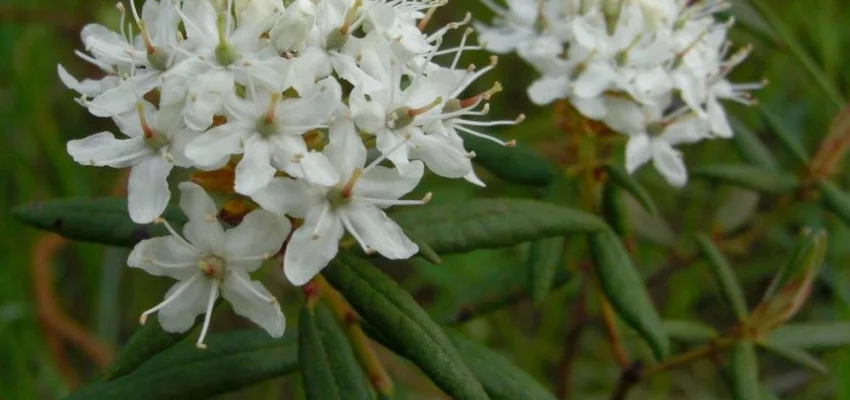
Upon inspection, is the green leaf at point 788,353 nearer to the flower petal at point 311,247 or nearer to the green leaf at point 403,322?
the green leaf at point 403,322

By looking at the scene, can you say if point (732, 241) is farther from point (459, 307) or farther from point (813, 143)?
point (813, 143)

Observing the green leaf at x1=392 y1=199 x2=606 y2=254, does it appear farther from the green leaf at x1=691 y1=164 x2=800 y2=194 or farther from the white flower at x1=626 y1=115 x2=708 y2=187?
the green leaf at x1=691 y1=164 x2=800 y2=194

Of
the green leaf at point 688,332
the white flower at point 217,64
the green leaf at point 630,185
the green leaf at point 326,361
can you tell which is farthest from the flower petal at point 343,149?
the green leaf at point 688,332

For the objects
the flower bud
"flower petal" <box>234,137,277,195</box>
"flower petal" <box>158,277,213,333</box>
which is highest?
the flower bud

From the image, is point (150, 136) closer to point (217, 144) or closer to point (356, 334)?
point (217, 144)

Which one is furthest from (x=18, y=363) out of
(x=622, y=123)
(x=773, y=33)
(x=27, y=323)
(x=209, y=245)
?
(x=773, y=33)

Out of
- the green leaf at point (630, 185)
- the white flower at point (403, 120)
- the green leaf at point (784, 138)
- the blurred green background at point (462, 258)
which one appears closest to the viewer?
the white flower at point (403, 120)

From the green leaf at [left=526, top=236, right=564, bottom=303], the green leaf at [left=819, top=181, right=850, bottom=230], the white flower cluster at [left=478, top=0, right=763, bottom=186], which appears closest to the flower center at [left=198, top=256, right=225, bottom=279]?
the green leaf at [left=526, top=236, right=564, bottom=303]
